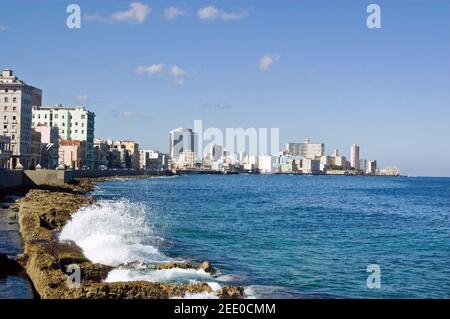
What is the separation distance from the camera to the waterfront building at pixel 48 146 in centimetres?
14225

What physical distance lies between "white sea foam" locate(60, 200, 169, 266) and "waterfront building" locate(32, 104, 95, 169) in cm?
14508

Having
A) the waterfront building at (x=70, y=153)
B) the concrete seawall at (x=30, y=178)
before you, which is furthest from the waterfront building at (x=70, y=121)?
the concrete seawall at (x=30, y=178)

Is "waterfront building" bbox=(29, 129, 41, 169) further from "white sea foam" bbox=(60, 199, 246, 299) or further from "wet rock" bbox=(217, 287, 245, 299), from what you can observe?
"wet rock" bbox=(217, 287, 245, 299)

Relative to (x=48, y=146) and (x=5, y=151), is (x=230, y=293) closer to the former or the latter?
(x=5, y=151)

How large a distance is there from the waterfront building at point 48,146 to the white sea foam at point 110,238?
102223 millimetres

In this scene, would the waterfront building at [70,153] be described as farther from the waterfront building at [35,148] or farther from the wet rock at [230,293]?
the wet rock at [230,293]

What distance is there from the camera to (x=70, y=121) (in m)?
187

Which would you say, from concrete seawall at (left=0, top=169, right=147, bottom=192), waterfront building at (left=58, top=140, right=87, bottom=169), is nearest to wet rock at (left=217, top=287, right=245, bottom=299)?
concrete seawall at (left=0, top=169, right=147, bottom=192)

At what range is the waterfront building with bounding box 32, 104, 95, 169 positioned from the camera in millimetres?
185250

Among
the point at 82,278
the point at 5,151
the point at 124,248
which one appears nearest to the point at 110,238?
the point at 124,248

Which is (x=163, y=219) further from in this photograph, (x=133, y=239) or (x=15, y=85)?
(x=15, y=85)
